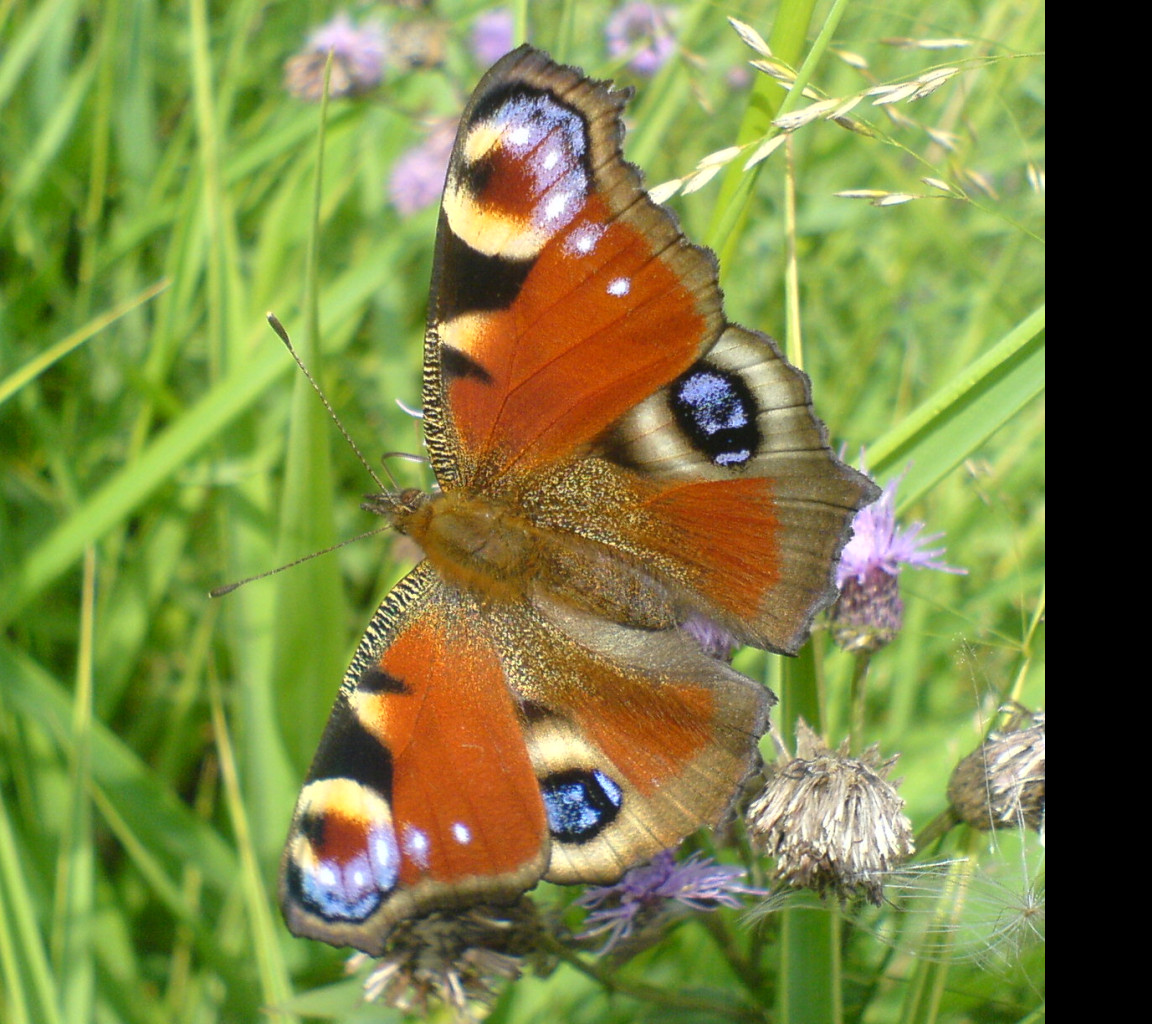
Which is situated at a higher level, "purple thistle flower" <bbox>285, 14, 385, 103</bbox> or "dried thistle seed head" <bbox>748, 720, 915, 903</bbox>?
"purple thistle flower" <bbox>285, 14, 385, 103</bbox>

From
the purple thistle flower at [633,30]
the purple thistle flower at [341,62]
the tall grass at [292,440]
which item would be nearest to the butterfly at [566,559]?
the tall grass at [292,440]

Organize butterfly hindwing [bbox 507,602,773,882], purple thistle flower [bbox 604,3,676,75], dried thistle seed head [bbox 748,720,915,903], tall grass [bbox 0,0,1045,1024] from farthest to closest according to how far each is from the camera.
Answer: purple thistle flower [bbox 604,3,676,75] → tall grass [bbox 0,0,1045,1024] → butterfly hindwing [bbox 507,602,773,882] → dried thistle seed head [bbox 748,720,915,903]

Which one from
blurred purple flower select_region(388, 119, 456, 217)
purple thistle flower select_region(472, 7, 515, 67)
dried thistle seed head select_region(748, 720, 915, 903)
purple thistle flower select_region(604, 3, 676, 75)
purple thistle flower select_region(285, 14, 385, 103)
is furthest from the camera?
purple thistle flower select_region(472, 7, 515, 67)

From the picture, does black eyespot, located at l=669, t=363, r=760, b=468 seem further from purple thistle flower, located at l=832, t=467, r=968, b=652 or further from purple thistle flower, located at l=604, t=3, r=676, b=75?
purple thistle flower, located at l=604, t=3, r=676, b=75

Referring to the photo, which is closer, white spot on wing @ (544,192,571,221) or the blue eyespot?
the blue eyespot

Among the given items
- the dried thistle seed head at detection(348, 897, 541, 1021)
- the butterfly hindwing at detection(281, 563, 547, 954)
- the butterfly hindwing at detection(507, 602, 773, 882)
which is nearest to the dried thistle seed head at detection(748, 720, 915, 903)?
the butterfly hindwing at detection(507, 602, 773, 882)

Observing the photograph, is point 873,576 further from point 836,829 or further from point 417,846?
point 417,846

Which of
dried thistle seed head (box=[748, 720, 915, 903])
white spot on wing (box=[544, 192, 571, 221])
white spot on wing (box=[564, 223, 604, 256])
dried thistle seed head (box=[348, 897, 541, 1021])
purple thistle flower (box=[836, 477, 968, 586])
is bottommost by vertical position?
dried thistle seed head (box=[348, 897, 541, 1021])
